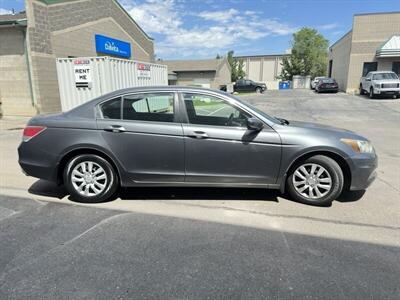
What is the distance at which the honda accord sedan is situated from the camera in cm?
398

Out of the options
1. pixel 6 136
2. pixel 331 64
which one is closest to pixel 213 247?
pixel 6 136

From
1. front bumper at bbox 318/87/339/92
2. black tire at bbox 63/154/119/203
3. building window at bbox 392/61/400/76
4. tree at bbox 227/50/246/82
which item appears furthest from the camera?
tree at bbox 227/50/246/82

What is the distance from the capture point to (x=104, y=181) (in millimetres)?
4230

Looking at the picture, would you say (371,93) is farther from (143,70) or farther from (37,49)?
(37,49)

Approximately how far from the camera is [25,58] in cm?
1344

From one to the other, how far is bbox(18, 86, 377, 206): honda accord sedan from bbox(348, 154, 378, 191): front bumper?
0.04 feet

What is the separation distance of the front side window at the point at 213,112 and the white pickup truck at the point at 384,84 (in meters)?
22.1

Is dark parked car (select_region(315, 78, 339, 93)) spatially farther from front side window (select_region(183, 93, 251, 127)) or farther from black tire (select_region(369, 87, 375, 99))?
front side window (select_region(183, 93, 251, 127))

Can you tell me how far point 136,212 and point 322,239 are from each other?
7.59ft

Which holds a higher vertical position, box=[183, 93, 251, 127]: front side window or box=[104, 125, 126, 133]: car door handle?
box=[183, 93, 251, 127]: front side window

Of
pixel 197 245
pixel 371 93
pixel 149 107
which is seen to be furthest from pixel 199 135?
pixel 371 93

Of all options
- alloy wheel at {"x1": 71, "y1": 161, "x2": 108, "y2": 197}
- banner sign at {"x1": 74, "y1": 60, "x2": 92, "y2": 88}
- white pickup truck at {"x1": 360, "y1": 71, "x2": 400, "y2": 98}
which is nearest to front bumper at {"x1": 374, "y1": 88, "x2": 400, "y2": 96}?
white pickup truck at {"x1": 360, "y1": 71, "x2": 400, "y2": 98}

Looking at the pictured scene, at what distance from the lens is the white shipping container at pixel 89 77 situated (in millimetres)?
11367

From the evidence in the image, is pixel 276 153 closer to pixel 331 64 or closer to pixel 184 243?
pixel 184 243
